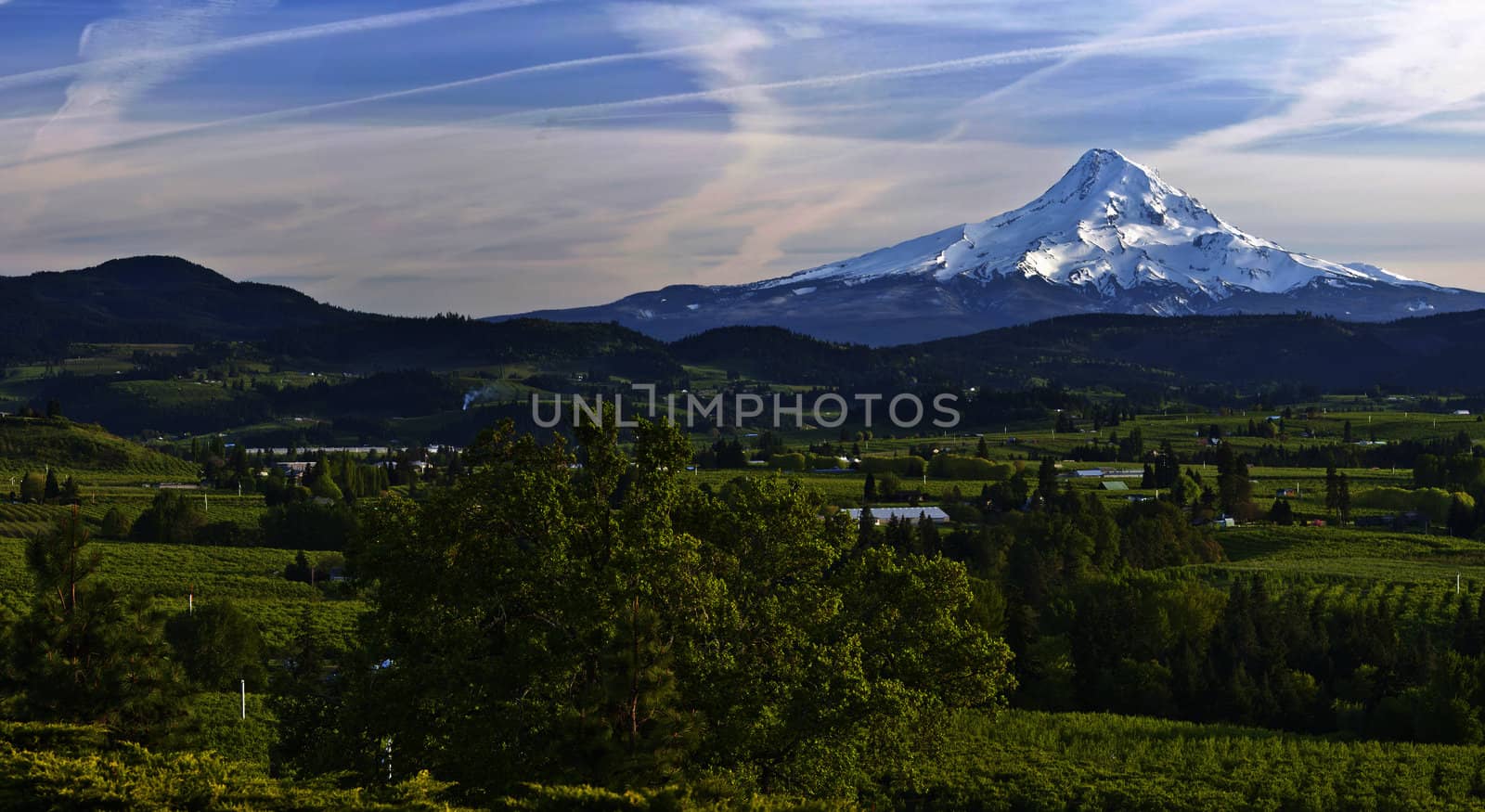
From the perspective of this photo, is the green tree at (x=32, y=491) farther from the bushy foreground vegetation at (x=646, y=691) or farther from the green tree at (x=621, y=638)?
the green tree at (x=621, y=638)

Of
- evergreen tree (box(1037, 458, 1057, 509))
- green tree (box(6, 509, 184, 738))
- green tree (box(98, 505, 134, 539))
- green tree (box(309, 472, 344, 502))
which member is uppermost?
green tree (box(6, 509, 184, 738))

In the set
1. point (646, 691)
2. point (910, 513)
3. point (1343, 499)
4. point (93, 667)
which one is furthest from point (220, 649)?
point (1343, 499)

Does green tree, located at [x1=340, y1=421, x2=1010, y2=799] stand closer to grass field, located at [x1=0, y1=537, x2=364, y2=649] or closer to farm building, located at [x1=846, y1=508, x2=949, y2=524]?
grass field, located at [x1=0, y1=537, x2=364, y2=649]

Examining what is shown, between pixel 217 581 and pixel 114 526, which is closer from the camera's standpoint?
pixel 217 581

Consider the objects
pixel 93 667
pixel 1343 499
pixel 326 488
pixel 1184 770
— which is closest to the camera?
pixel 93 667

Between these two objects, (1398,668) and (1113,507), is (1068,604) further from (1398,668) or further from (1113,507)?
(1113,507)

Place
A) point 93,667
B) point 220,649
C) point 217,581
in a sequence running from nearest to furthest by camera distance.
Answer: point 93,667 < point 220,649 < point 217,581

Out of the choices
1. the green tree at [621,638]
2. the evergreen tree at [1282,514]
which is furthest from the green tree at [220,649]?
the evergreen tree at [1282,514]

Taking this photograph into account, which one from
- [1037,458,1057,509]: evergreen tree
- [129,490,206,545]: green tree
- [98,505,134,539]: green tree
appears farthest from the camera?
[1037,458,1057,509]: evergreen tree

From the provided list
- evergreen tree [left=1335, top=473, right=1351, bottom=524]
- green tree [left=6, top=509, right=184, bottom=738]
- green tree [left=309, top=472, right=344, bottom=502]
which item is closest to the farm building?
evergreen tree [left=1335, top=473, right=1351, bottom=524]

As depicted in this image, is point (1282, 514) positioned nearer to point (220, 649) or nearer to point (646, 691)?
point (220, 649)

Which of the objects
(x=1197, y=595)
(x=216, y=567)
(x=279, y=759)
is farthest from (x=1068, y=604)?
(x=216, y=567)

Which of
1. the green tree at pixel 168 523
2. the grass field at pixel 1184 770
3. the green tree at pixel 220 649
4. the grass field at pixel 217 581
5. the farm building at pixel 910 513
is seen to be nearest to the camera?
the grass field at pixel 1184 770
